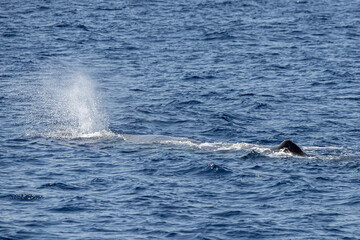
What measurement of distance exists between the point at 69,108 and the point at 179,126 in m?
8.03

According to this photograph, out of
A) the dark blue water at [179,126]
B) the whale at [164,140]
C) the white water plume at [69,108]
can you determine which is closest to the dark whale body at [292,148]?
the dark blue water at [179,126]

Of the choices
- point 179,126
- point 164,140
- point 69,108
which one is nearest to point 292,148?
point 164,140

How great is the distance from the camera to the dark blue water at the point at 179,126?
2147 cm

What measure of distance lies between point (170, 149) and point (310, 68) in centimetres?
2135

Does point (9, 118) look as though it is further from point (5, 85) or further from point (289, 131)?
point (289, 131)

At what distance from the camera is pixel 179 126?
35.1 metres

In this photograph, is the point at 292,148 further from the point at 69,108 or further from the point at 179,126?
the point at 69,108

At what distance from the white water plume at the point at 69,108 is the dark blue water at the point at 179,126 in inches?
6.1

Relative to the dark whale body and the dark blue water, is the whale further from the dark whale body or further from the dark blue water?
the dark whale body

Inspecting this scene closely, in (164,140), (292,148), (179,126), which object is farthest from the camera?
(179,126)

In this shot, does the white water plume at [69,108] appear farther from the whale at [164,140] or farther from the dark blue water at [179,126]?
the whale at [164,140]

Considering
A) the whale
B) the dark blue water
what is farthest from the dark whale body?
the whale

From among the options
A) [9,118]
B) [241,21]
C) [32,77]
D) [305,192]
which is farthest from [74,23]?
[305,192]

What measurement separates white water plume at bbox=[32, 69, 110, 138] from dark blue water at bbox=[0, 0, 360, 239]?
0.15m
